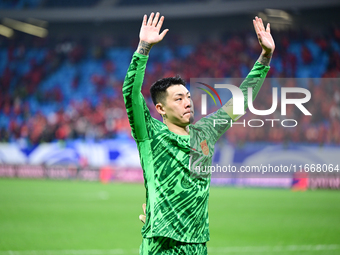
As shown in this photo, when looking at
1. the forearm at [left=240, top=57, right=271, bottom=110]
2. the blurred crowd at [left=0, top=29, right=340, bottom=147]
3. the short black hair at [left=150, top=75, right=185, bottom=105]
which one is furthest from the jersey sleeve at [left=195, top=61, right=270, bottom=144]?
the blurred crowd at [left=0, top=29, right=340, bottom=147]

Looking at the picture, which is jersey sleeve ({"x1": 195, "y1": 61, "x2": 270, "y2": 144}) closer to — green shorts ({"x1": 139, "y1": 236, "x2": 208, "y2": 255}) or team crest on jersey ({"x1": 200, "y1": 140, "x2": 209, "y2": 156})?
team crest on jersey ({"x1": 200, "y1": 140, "x2": 209, "y2": 156})

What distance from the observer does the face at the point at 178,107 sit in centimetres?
320

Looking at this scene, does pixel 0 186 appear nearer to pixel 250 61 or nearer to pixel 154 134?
pixel 250 61

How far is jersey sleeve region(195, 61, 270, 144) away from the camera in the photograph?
344 centimetres

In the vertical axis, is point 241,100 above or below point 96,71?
below

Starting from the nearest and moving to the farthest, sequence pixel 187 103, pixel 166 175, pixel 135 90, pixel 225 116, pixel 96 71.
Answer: pixel 135 90, pixel 166 175, pixel 187 103, pixel 225 116, pixel 96 71

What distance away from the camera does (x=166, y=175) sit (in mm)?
3100

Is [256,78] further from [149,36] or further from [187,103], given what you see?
[149,36]

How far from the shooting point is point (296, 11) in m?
24.8

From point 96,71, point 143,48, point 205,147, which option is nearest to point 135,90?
point 143,48

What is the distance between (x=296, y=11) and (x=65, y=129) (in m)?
14.0

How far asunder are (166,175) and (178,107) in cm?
49

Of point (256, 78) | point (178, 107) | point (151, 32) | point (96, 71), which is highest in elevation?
point (96, 71)

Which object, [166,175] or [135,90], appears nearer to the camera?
[135,90]
